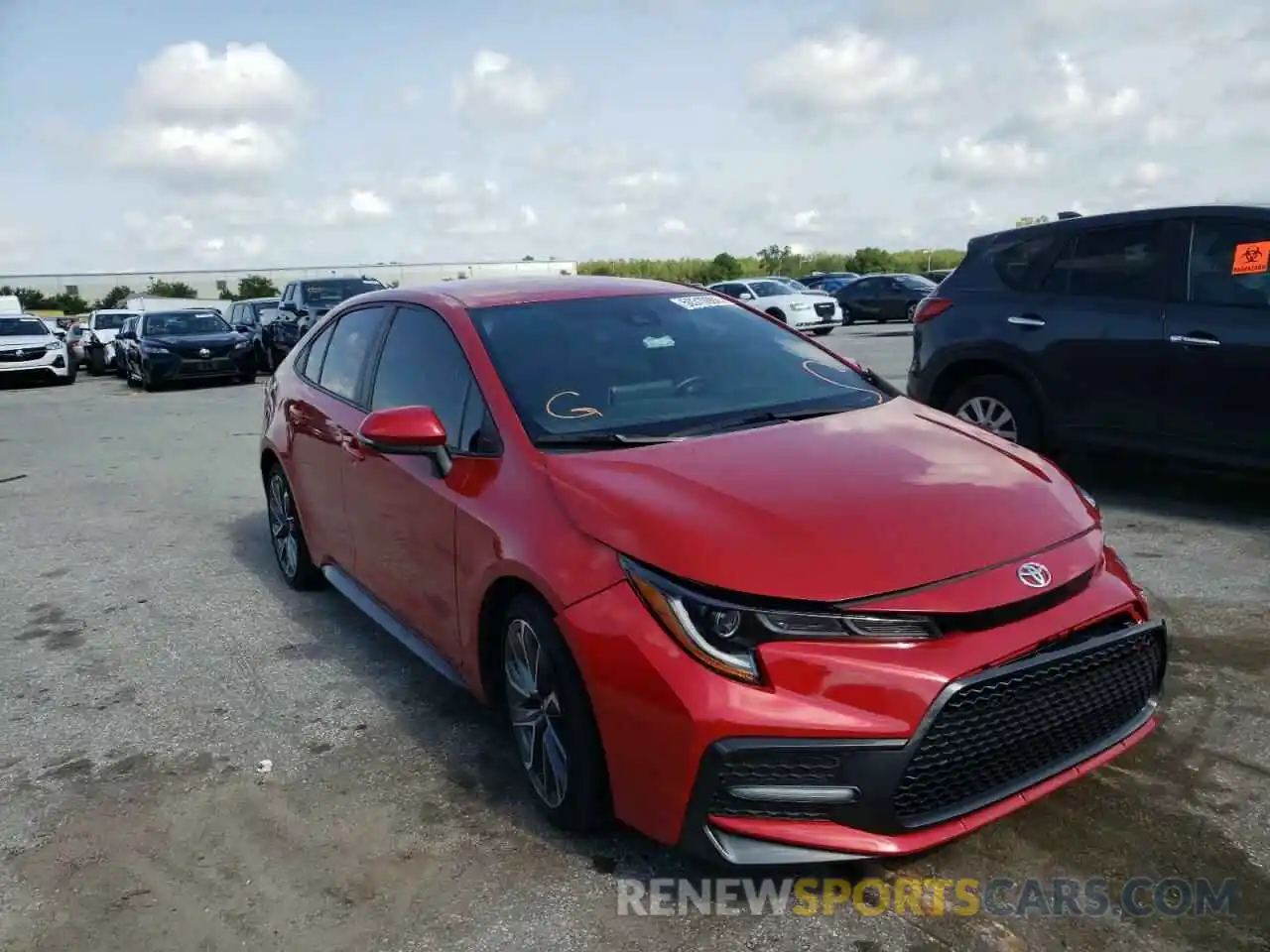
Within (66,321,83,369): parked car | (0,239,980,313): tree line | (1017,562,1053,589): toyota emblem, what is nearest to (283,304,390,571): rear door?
(1017,562,1053,589): toyota emblem

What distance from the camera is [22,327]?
901 inches

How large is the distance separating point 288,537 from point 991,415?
14.2 ft

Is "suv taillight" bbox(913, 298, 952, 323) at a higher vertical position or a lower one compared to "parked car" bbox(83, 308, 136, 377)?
higher

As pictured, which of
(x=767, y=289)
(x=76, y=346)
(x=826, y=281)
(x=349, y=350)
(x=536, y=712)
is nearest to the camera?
(x=536, y=712)

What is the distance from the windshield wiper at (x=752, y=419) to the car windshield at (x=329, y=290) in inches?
718

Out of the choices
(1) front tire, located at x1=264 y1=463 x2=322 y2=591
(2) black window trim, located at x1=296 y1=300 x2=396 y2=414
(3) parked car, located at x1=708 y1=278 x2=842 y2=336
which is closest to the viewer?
(2) black window trim, located at x1=296 y1=300 x2=396 y2=414

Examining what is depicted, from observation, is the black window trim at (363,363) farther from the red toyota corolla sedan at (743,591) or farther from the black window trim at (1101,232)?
the black window trim at (1101,232)

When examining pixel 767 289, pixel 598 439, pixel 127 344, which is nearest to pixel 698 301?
pixel 598 439

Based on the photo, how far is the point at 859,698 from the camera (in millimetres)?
2451

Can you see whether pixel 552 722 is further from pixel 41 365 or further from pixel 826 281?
pixel 826 281

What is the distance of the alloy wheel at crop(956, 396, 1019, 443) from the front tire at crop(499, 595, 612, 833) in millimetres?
4343

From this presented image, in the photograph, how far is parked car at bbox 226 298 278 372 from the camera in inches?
861

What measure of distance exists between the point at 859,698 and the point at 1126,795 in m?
1.19

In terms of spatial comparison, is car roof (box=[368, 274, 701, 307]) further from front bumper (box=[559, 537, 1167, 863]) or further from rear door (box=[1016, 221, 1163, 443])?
rear door (box=[1016, 221, 1163, 443])
